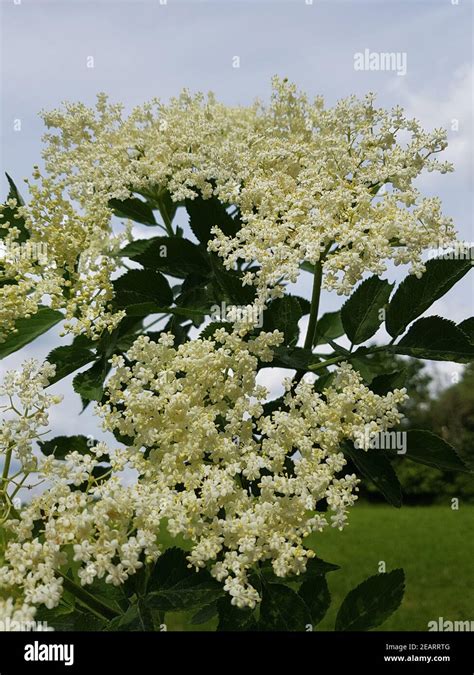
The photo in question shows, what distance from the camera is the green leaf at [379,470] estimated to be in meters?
1.96

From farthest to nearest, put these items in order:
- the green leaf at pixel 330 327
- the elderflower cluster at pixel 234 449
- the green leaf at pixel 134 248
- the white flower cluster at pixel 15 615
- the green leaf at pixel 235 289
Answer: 1. the green leaf at pixel 330 327
2. the green leaf at pixel 134 248
3. the green leaf at pixel 235 289
4. the elderflower cluster at pixel 234 449
5. the white flower cluster at pixel 15 615

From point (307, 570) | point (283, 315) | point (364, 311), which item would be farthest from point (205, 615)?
point (364, 311)

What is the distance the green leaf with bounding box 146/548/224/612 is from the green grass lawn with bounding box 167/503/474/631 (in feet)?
16.7

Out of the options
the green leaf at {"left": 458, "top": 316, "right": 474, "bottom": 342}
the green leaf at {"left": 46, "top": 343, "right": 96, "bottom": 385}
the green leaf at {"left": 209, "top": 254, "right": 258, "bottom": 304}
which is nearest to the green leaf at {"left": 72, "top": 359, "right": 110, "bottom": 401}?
the green leaf at {"left": 46, "top": 343, "right": 96, "bottom": 385}

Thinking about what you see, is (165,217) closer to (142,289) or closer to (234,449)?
(142,289)

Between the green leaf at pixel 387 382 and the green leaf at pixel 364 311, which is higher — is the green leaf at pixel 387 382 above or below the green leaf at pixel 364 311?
below

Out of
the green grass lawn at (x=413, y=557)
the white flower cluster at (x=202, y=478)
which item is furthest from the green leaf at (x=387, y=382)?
the green grass lawn at (x=413, y=557)

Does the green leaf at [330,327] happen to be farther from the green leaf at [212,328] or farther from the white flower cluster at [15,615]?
the white flower cluster at [15,615]

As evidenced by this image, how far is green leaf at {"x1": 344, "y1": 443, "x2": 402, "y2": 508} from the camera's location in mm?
1964

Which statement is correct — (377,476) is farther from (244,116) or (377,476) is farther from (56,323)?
→ (244,116)

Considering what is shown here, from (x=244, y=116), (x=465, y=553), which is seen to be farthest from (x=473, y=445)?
(x=244, y=116)

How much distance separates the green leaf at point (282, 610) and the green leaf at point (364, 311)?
0.75 m

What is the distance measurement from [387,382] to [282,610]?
2.19 ft

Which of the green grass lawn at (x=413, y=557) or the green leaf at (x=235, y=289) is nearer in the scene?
the green leaf at (x=235, y=289)
